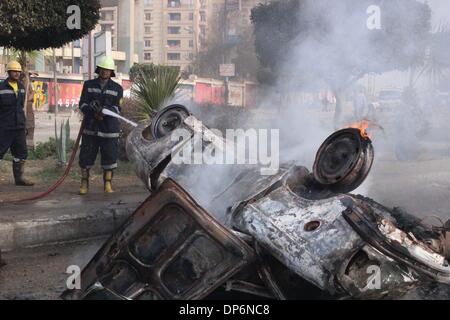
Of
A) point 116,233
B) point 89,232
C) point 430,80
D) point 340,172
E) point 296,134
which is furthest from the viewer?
point 430,80

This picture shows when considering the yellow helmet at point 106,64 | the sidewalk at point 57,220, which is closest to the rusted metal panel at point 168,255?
the sidewalk at point 57,220

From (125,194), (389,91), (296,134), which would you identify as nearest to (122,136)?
(125,194)

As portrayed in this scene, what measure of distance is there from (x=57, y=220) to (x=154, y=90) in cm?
414

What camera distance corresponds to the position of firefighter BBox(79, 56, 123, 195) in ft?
21.2

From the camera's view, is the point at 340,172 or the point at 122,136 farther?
the point at 122,136

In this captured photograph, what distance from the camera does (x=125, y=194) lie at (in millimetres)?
6926

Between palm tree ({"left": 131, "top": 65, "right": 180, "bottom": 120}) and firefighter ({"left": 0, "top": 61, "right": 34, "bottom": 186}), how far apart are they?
234 cm

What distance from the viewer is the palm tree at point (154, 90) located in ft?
29.3

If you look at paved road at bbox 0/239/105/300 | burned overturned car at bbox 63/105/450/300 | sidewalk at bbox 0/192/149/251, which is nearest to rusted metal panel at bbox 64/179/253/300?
burned overturned car at bbox 63/105/450/300

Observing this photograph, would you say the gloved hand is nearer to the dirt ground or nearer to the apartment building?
the dirt ground

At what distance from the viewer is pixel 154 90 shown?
29.4 ft

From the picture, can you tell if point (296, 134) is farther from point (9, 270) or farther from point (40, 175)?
point (40, 175)

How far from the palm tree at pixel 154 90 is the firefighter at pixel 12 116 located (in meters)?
2.34

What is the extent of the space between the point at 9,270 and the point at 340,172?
9.10ft
